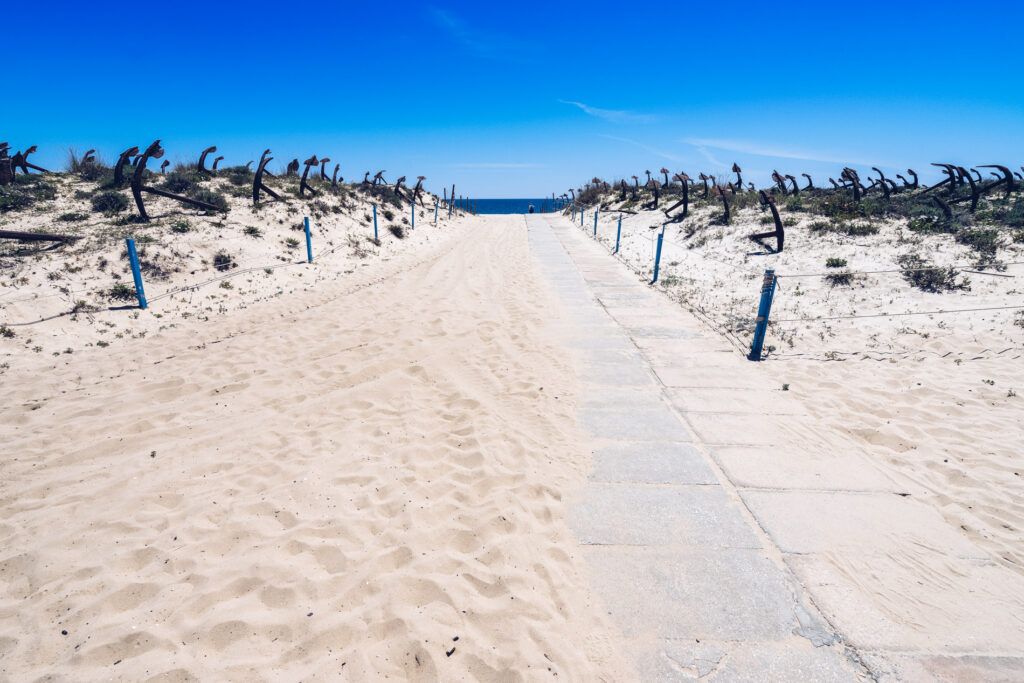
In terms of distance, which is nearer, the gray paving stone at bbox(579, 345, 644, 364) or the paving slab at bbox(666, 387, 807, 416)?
the paving slab at bbox(666, 387, 807, 416)

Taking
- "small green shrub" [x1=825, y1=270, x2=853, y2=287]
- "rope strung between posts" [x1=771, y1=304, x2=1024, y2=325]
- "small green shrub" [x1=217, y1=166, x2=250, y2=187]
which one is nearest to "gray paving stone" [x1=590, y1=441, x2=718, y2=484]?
"rope strung between posts" [x1=771, y1=304, x2=1024, y2=325]

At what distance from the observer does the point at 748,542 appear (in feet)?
9.93

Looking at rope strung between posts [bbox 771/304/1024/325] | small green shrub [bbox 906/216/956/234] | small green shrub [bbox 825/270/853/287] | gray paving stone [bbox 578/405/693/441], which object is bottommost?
gray paving stone [bbox 578/405/693/441]

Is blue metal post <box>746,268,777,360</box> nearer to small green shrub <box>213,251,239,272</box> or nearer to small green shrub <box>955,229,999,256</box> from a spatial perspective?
small green shrub <box>955,229,999,256</box>

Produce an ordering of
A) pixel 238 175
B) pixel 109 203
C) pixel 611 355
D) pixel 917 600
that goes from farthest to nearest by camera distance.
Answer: pixel 238 175 → pixel 109 203 → pixel 611 355 → pixel 917 600

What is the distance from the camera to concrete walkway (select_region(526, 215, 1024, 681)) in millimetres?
2293

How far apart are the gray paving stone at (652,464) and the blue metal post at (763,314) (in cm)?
290

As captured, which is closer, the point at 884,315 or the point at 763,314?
the point at 763,314

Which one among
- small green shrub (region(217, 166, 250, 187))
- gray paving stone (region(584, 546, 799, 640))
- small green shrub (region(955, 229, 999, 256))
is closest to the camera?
gray paving stone (region(584, 546, 799, 640))

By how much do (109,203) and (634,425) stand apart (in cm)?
1590

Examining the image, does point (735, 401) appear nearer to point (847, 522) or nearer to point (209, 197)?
point (847, 522)

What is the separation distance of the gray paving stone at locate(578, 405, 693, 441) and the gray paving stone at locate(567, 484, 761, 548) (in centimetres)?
76

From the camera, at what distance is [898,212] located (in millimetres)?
13523

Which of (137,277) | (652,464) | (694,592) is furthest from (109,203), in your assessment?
(694,592)
